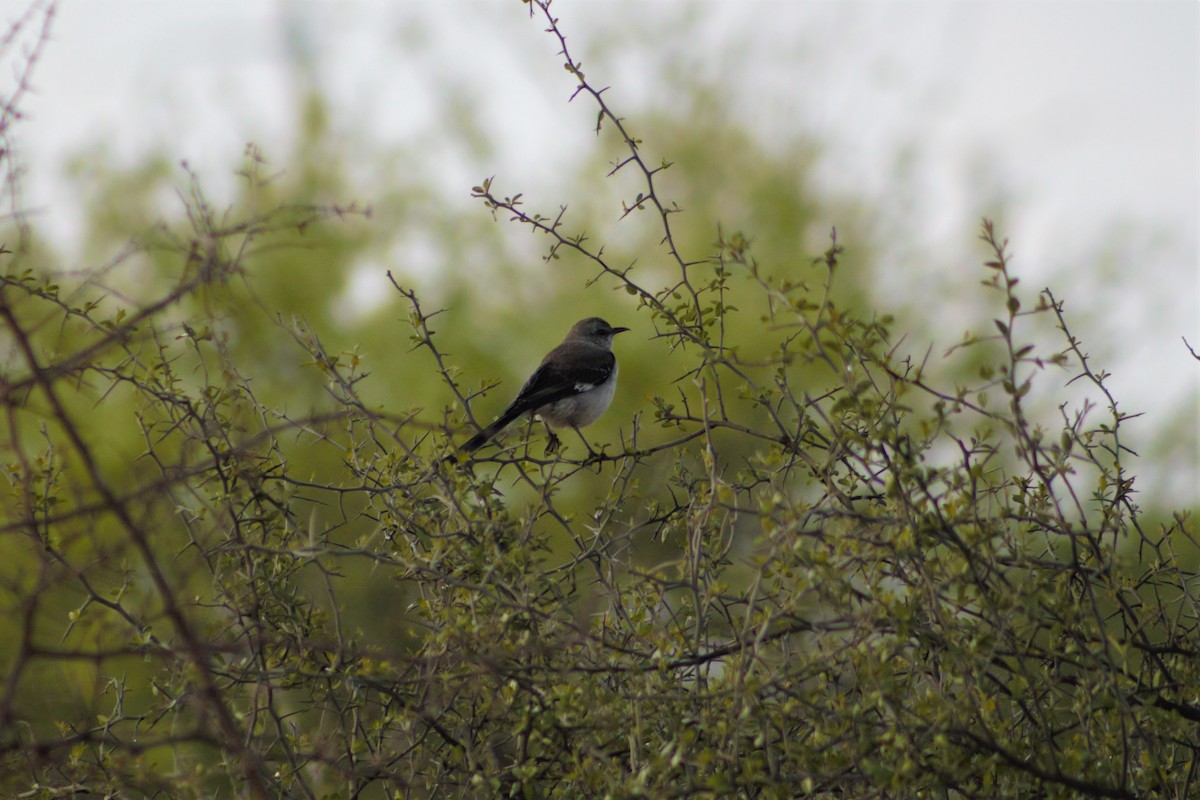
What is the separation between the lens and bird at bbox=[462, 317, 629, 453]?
301 inches

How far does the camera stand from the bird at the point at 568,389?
25.1ft

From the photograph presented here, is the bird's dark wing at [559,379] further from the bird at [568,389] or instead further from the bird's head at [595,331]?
the bird's head at [595,331]

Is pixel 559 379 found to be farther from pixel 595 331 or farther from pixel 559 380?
pixel 595 331

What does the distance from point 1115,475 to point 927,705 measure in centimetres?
151

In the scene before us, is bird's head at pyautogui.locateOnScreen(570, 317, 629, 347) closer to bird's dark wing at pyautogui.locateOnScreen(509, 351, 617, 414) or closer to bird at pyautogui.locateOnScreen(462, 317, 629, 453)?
bird at pyautogui.locateOnScreen(462, 317, 629, 453)

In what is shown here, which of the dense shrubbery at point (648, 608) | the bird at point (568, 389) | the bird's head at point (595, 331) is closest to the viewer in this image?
the dense shrubbery at point (648, 608)

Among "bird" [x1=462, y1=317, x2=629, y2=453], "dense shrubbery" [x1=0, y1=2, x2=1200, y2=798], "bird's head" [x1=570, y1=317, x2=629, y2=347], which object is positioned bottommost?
"dense shrubbery" [x1=0, y1=2, x2=1200, y2=798]

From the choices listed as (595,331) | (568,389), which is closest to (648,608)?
(568,389)

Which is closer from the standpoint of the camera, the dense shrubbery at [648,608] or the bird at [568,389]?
the dense shrubbery at [648,608]

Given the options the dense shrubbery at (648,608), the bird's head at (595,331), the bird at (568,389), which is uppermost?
the bird's head at (595,331)

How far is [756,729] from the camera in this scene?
288 cm

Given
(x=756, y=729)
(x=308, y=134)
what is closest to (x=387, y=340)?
(x=308, y=134)

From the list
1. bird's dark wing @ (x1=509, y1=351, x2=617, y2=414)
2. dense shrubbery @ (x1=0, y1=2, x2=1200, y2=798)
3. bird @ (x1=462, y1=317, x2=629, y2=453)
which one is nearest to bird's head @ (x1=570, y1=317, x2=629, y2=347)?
bird @ (x1=462, y1=317, x2=629, y2=453)

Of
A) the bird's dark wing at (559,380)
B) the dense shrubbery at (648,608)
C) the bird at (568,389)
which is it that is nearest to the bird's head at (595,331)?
the bird at (568,389)
